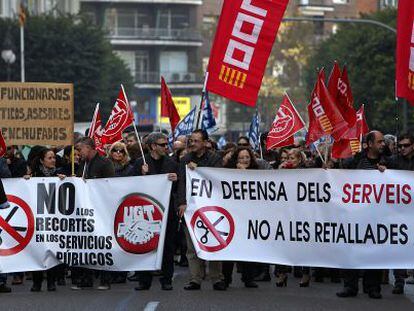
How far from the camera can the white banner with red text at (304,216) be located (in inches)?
565

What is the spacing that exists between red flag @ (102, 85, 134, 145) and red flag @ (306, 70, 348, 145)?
326 centimetres

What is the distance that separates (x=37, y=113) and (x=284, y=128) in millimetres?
5834

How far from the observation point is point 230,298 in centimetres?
1427

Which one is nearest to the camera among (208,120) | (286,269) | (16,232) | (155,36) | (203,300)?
(203,300)

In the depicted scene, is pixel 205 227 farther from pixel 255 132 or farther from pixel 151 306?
pixel 255 132

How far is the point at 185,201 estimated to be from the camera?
14.9 meters

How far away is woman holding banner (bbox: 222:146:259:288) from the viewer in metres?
15.2

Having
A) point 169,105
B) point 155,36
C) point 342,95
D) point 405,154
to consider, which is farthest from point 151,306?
point 155,36

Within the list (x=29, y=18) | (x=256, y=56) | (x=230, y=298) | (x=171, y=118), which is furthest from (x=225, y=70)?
(x=29, y=18)

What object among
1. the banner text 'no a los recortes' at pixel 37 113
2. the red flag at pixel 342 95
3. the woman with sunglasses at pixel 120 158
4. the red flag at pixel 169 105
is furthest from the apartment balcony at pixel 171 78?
the banner text 'no a los recortes' at pixel 37 113

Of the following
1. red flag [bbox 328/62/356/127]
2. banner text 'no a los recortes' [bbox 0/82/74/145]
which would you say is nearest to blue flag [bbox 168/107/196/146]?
red flag [bbox 328/62/356/127]

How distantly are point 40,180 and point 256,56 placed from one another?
2.71 meters

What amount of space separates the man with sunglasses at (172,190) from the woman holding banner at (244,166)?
672 mm

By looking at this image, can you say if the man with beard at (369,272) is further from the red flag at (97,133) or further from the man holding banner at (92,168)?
the red flag at (97,133)
